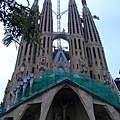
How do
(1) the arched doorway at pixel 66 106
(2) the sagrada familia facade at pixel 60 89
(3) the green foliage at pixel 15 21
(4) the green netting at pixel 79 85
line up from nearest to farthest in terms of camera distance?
(3) the green foliage at pixel 15 21
(2) the sagrada familia facade at pixel 60 89
(4) the green netting at pixel 79 85
(1) the arched doorway at pixel 66 106

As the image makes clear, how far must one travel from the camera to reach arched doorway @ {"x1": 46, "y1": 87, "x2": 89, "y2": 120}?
19266 millimetres

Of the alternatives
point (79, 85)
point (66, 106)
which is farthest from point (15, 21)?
point (66, 106)

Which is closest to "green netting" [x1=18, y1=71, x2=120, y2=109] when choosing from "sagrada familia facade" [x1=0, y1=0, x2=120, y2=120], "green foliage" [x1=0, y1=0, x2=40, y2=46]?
"sagrada familia facade" [x1=0, y1=0, x2=120, y2=120]

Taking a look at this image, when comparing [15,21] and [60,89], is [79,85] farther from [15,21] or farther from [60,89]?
[15,21]

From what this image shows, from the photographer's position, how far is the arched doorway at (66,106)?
19266mm

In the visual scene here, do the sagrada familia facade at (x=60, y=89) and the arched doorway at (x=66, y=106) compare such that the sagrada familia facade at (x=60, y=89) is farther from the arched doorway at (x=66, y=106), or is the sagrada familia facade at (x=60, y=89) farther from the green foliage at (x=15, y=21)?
the green foliage at (x=15, y=21)

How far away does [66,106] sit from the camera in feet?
65.8

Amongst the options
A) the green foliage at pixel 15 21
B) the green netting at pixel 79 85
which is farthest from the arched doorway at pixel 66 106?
the green foliage at pixel 15 21

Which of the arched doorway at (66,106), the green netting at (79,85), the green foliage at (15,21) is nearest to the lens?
the green foliage at (15,21)

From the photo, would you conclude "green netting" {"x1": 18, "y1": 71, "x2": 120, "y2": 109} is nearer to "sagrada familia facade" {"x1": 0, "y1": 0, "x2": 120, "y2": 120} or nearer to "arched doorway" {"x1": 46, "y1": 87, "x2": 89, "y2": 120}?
"sagrada familia facade" {"x1": 0, "y1": 0, "x2": 120, "y2": 120}

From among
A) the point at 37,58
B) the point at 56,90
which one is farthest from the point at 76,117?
the point at 37,58

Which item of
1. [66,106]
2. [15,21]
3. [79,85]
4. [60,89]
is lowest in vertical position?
[15,21]

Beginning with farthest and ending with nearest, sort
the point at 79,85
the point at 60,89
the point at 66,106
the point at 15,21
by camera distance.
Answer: the point at 66,106, the point at 60,89, the point at 79,85, the point at 15,21

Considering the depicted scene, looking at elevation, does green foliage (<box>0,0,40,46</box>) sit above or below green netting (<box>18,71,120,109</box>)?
below
